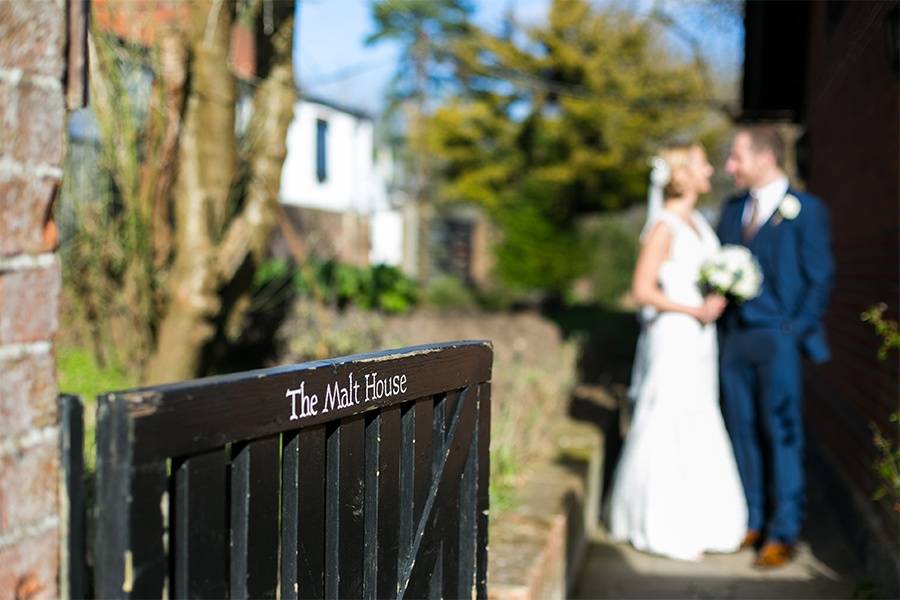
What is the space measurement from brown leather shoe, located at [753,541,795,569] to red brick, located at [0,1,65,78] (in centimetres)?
438

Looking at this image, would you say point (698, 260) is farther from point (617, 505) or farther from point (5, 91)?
point (5, 91)

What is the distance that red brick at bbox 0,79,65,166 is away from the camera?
192 cm

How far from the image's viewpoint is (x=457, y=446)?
2830 mm

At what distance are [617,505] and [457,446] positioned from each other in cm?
334

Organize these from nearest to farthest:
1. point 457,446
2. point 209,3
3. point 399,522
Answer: point 399,522 < point 457,446 < point 209,3

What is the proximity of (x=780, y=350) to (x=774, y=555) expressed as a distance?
1000 mm

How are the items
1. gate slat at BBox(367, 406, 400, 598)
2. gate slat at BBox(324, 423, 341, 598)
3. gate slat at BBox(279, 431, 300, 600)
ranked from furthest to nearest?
gate slat at BBox(367, 406, 400, 598) → gate slat at BBox(324, 423, 341, 598) → gate slat at BBox(279, 431, 300, 600)

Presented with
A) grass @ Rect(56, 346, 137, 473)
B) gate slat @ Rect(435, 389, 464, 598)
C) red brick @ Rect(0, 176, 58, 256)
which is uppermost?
red brick @ Rect(0, 176, 58, 256)

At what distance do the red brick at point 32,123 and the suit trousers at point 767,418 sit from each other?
4.20 metres

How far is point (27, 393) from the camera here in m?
1.96

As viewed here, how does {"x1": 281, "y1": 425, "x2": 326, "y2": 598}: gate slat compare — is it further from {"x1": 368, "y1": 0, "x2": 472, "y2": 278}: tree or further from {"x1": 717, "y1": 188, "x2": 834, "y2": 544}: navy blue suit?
{"x1": 368, "y1": 0, "x2": 472, "y2": 278}: tree

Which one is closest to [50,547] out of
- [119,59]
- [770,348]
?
[770,348]

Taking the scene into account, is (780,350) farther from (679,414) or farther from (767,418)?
(679,414)

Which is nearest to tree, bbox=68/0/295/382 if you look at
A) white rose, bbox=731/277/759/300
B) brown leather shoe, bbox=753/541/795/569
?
white rose, bbox=731/277/759/300
